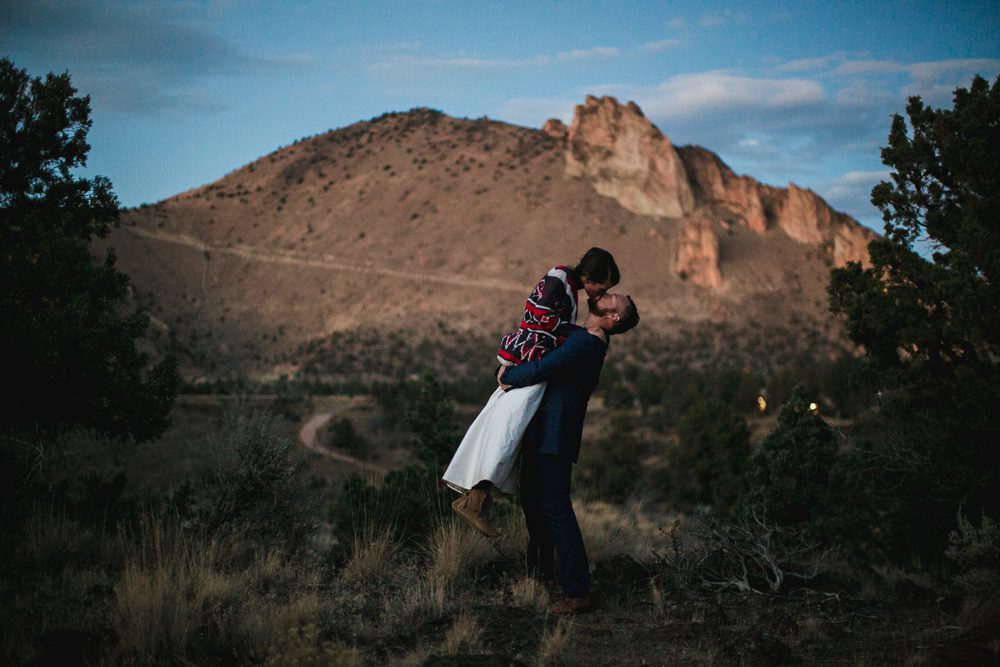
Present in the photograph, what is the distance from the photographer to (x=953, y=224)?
1066 centimetres

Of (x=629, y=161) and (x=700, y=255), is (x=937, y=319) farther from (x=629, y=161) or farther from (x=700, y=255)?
(x=629, y=161)

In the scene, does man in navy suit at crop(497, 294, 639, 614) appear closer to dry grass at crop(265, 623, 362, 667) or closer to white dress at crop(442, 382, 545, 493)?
white dress at crop(442, 382, 545, 493)

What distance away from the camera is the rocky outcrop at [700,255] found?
2069 inches

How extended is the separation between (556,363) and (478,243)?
54.1 meters

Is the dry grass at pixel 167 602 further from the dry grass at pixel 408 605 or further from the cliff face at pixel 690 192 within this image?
the cliff face at pixel 690 192

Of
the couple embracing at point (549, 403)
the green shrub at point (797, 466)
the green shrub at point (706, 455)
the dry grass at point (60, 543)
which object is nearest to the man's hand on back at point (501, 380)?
the couple embracing at point (549, 403)

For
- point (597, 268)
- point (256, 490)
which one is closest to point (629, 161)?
point (256, 490)

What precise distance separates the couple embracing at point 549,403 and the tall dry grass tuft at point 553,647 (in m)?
0.54

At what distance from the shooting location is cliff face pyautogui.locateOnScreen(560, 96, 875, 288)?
5334 centimetres

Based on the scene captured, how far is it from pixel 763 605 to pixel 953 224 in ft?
24.9

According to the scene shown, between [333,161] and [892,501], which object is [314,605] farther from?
[333,161]

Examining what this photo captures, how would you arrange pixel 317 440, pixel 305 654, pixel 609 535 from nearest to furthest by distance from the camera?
pixel 305 654 < pixel 609 535 < pixel 317 440

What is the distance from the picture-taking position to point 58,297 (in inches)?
379

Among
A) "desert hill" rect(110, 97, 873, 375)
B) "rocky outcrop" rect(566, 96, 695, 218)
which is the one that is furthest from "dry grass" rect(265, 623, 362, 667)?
"rocky outcrop" rect(566, 96, 695, 218)
